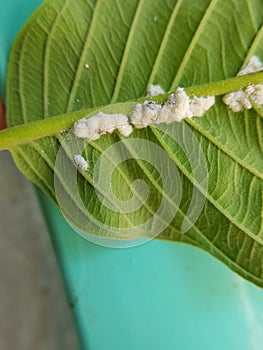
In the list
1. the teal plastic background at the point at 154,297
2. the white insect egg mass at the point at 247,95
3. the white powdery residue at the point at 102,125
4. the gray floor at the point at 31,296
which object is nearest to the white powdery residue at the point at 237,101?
the white insect egg mass at the point at 247,95

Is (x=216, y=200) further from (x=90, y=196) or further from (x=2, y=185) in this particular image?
(x=2, y=185)

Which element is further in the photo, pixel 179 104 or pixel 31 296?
pixel 31 296

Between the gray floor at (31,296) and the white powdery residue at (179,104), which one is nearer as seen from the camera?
the white powdery residue at (179,104)

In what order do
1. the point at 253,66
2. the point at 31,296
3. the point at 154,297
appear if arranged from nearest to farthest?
1. the point at 253,66
2. the point at 154,297
3. the point at 31,296

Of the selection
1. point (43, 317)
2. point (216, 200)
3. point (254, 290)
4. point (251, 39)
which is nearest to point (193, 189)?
point (216, 200)

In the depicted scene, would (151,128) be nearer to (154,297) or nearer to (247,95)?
(247,95)

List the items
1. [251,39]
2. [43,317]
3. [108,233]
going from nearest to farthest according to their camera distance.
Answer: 1. [251,39]
2. [108,233]
3. [43,317]

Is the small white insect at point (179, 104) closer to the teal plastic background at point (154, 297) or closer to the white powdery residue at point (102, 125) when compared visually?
the white powdery residue at point (102, 125)

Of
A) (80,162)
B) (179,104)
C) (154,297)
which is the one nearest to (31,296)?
(154,297)
